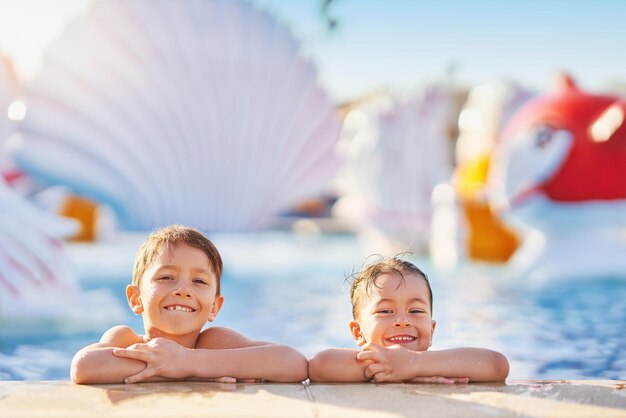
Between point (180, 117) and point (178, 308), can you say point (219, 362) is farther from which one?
point (180, 117)

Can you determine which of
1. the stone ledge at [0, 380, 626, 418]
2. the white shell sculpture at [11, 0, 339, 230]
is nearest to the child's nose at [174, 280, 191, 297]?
the stone ledge at [0, 380, 626, 418]

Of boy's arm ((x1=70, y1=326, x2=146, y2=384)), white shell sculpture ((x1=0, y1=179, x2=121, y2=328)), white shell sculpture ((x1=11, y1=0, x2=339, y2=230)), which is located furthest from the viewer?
white shell sculpture ((x1=11, y1=0, x2=339, y2=230))

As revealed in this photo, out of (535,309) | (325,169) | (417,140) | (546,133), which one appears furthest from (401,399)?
(417,140)

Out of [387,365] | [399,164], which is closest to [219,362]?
[387,365]

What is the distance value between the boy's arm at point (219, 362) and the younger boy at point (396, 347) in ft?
0.21

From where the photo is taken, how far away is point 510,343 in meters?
3.84

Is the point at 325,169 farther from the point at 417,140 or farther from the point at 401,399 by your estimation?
the point at 401,399

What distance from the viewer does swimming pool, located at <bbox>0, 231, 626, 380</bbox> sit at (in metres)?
3.45

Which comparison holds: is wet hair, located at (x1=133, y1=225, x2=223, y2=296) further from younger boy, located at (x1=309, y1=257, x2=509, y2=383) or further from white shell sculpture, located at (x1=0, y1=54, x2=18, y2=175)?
white shell sculpture, located at (x1=0, y1=54, x2=18, y2=175)

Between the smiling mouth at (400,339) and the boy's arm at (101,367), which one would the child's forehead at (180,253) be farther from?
the smiling mouth at (400,339)

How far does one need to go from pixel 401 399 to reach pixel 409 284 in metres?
0.43

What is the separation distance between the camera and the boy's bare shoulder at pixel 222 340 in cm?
201

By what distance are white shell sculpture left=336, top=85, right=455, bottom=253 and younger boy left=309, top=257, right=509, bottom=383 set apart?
5691mm

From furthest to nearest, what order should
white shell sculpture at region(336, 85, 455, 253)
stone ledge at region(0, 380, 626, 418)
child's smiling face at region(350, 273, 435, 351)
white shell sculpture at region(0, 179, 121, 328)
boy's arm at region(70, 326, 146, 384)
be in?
white shell sculpture at region(336, 85, 455, 253) → white shell sculpture at region(0, 179, 121, 328) → child's smiling face at region(350, 273, 435, 351) → boy's arm at region(70, 326, 146, 384) → stone ledge at region(0, 380, 626, 418)
